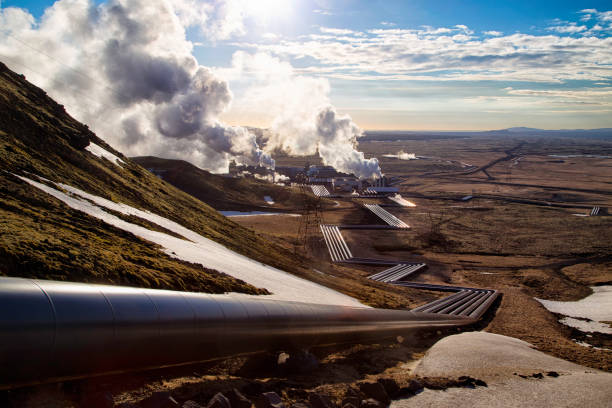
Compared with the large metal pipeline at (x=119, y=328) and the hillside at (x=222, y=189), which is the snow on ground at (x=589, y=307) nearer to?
the large metal pipeline at (x=119, y=328)

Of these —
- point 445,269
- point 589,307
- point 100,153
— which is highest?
point 100,153

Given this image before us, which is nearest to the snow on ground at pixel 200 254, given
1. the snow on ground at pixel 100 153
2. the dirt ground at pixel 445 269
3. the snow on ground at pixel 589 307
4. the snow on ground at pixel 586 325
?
the dirt ground at pixel 445 269

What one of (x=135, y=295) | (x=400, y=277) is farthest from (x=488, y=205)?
(x=135, y=295)

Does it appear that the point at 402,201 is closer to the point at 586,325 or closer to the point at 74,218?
the point at 586,325

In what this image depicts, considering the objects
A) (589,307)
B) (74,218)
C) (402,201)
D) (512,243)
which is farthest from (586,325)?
(402,201)

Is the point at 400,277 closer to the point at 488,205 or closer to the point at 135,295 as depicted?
the point at 135,295

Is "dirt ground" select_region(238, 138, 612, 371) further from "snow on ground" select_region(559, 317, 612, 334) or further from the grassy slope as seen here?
the grassy slope

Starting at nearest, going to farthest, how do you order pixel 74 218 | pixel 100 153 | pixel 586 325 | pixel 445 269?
pixel 74 218
pixel 586 325
pixel 100 153
pixel 445 269
